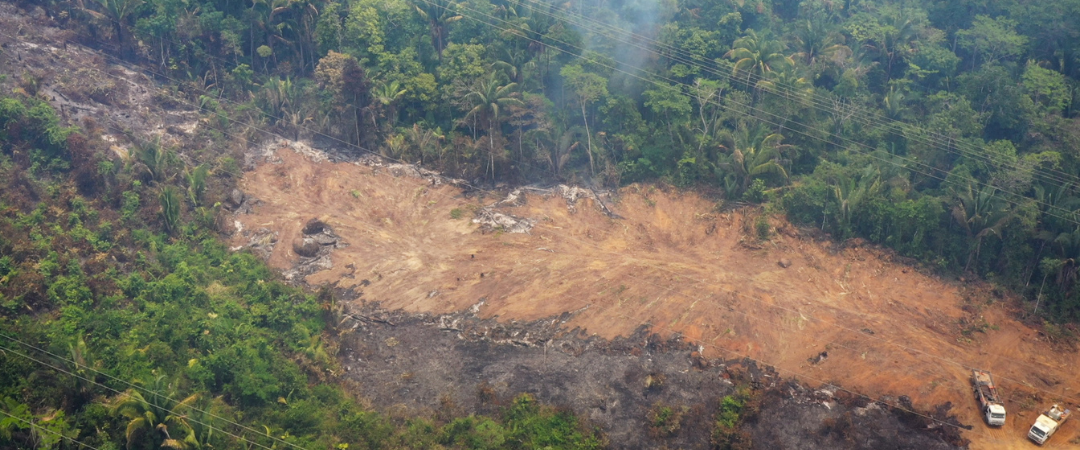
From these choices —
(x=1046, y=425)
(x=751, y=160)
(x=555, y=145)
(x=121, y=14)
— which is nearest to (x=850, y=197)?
(x=751, y=160)

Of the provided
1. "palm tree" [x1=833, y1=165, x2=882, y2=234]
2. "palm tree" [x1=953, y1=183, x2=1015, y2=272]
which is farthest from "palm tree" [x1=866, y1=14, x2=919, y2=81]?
"palm tree" [x1=953, y1=183, x2=1015, y2=272]

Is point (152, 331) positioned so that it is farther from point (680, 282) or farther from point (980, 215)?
point (980, 215)

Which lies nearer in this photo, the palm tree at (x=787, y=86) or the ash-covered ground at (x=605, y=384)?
the ash-covered ground at (x=605, y=384)

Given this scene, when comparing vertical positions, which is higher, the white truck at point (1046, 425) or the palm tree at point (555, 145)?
the palm tree at point (555, 145)

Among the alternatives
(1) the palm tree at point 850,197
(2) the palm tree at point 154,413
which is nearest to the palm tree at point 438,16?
(1) the palm tree at point 850,197

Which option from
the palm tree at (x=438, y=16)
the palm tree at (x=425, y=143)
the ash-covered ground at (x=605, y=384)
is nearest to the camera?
the ash-covered ground at (x=605, y=384)

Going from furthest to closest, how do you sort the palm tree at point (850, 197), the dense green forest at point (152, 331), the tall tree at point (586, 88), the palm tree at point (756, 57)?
the palm tree at point (756, 57), the tall tree at point (586, 88), the palm tree at point (850, 197), the dense green forest at point (152, 331)

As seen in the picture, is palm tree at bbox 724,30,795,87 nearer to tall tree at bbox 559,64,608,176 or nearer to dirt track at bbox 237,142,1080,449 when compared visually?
tall tree at bbox 559,64,608,176

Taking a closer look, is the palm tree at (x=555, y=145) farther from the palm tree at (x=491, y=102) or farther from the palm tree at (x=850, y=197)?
the palm tree at (x=850, y=197)
